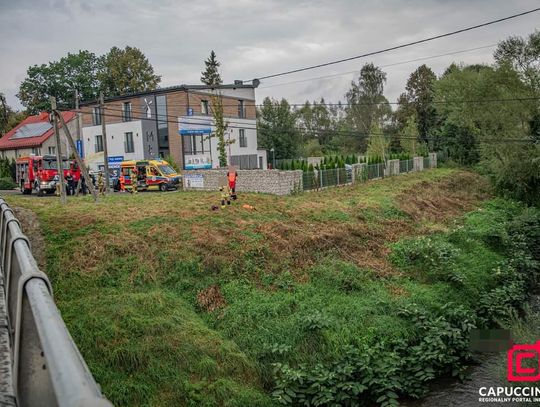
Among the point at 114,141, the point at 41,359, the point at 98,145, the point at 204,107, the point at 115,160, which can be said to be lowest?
the point at 41,359

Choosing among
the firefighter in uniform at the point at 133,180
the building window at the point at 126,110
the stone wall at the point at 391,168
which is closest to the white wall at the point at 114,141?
the building window at the point at 126,110

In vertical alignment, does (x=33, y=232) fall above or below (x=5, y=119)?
below

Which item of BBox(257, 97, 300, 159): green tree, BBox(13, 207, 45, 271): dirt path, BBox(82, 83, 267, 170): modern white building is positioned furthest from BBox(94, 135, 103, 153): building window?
BBox(13, 207, 45, 271): dirt path

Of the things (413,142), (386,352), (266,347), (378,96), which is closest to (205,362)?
(266,347)

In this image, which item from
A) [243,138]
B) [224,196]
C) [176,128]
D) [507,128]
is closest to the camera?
[224,196]

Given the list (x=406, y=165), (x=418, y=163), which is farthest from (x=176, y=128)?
(x=418, y=163)

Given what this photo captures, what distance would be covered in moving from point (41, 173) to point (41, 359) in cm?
3351

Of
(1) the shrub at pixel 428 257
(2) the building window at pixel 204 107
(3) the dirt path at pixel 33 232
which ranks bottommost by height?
(1) the shrub at pixel 428 257

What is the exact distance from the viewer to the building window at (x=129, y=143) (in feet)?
153

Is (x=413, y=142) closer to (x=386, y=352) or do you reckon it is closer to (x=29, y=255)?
(x=386, y=352)

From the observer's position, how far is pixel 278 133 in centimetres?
6381

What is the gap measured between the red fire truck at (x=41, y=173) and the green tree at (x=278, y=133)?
110ft

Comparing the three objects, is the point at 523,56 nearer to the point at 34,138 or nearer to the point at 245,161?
the point at 245,161

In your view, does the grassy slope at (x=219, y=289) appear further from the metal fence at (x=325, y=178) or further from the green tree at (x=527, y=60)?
the green tree at (x=527, y=60)
